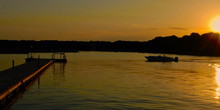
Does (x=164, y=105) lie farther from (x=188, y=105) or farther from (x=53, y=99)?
(x=53, y=99)

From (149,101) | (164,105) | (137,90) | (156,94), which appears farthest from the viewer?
(137,90)

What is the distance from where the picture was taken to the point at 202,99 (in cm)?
3033

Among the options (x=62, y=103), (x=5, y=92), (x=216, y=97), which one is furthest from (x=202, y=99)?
(x=5, y=92)

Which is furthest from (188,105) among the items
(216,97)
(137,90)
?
(137,90)

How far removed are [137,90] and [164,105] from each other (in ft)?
29.9

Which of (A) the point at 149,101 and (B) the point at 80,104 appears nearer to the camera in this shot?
(B) the point at 80,104

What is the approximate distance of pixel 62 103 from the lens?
2627 cm

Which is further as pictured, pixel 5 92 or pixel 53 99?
pixel 53 99

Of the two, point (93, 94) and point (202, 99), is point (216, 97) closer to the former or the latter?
point (202, 99)

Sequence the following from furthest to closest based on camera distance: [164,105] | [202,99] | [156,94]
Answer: [156,94] → [202,99] → [164,105]

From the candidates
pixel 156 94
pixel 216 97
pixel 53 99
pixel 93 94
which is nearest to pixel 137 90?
pixel 156 94

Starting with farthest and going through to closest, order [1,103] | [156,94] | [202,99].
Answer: [156,94]
[202,99]
[1,103]

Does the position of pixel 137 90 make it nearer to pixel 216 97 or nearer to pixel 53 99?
pixel 216 97

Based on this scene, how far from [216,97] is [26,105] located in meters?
19.6
